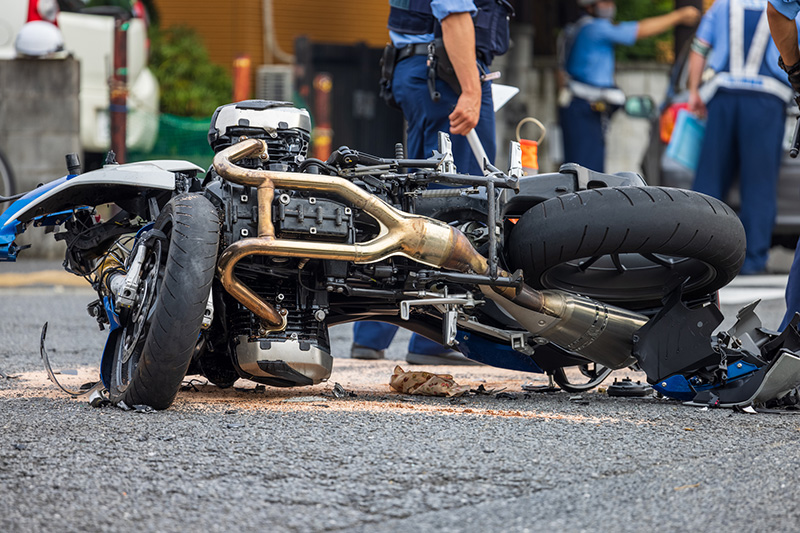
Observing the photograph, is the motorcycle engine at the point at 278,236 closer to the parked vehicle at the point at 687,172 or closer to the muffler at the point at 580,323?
the muffler at the point at 580,323

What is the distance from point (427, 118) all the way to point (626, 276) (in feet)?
5.33

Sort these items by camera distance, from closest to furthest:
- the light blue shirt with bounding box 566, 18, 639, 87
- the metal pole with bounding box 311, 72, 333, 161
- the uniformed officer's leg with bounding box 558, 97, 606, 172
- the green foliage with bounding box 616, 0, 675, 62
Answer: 1. the light blue shirt with bounding box 566, 18, 639, 87
2. the uniformed officer's leg with bounding box 558, 97, 606, 172
3. the metal pole with bounding box 311, 72, 333, 161
4. the green foliage with bounding box 616, 0, 675, 62

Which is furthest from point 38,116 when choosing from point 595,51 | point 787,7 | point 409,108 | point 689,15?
point 787,7

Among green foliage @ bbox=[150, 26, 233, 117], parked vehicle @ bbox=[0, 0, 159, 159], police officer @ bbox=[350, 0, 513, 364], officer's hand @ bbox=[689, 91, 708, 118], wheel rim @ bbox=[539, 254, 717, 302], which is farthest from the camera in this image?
green foliage @ bbox=[150, 26, 233, 117]

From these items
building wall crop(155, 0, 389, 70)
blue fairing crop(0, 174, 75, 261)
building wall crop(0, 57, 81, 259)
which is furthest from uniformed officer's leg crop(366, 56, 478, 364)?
building wall crop(155, 0, 389, 70)

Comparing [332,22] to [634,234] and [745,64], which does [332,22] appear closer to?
[745,64]

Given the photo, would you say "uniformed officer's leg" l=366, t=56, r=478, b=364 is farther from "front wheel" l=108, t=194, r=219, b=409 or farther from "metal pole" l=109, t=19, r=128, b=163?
"metal pole" l=109, t=19, r=128, b=163

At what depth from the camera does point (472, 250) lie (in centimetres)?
368

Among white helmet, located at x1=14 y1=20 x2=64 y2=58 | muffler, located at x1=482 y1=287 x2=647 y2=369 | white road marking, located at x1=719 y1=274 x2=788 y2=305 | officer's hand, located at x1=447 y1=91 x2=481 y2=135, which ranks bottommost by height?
white road marking, located at x1=719 y1=274 x2=788 y2=305

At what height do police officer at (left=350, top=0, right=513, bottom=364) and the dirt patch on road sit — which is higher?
police officer at (left=350, top=0, right=513, bottom=364)

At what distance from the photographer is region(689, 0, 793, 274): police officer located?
9227 millimetres

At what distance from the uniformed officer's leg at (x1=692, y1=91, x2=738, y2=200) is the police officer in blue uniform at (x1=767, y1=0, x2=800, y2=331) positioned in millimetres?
4980

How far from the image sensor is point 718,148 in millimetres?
9414

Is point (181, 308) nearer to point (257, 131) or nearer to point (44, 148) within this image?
point (257, 131)
